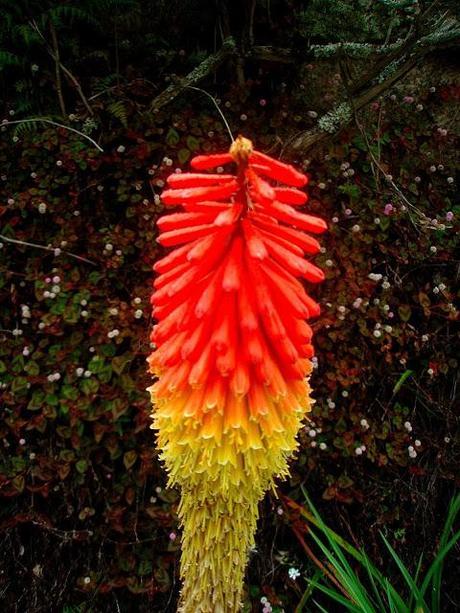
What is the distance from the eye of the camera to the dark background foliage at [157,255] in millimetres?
2719

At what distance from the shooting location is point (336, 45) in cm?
323

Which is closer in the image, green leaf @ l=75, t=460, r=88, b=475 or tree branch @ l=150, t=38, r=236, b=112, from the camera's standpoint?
green leaf @ l=75, t=460, r=88, b=475

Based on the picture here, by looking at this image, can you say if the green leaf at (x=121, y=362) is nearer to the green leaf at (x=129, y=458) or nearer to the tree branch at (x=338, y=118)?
A: the green leaf at (x=129, y=458)

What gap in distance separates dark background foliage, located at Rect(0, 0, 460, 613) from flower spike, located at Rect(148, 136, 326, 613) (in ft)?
4.01

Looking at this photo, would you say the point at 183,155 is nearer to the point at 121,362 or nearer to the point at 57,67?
the point at 57,67

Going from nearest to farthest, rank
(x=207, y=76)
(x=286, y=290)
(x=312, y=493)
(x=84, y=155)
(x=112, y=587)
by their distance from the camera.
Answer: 1. (x=286, y=290)
2. (x=112, y=587)
3. (x=312, y=493)
4. (x=84, y=155)
5. (x=207, y=76)

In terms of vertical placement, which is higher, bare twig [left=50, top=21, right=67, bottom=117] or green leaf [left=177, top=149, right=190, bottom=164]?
bare twig [left=50, top=21, right=67, bottom=117]

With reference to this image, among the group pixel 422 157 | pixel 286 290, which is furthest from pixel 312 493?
pixel 422 157

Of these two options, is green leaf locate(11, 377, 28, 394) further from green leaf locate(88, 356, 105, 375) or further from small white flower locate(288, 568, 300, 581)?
small white flower locate(288, 568, 300, 581)

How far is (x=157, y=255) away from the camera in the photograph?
9.77 feet

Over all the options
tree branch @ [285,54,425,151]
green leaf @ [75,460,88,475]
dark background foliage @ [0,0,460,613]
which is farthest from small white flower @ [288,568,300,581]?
tree branch @ [285,54,425,151]

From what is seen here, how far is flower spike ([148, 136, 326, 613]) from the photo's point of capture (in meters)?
1.36

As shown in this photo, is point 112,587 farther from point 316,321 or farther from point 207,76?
point 207,76

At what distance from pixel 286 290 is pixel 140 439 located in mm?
1650
